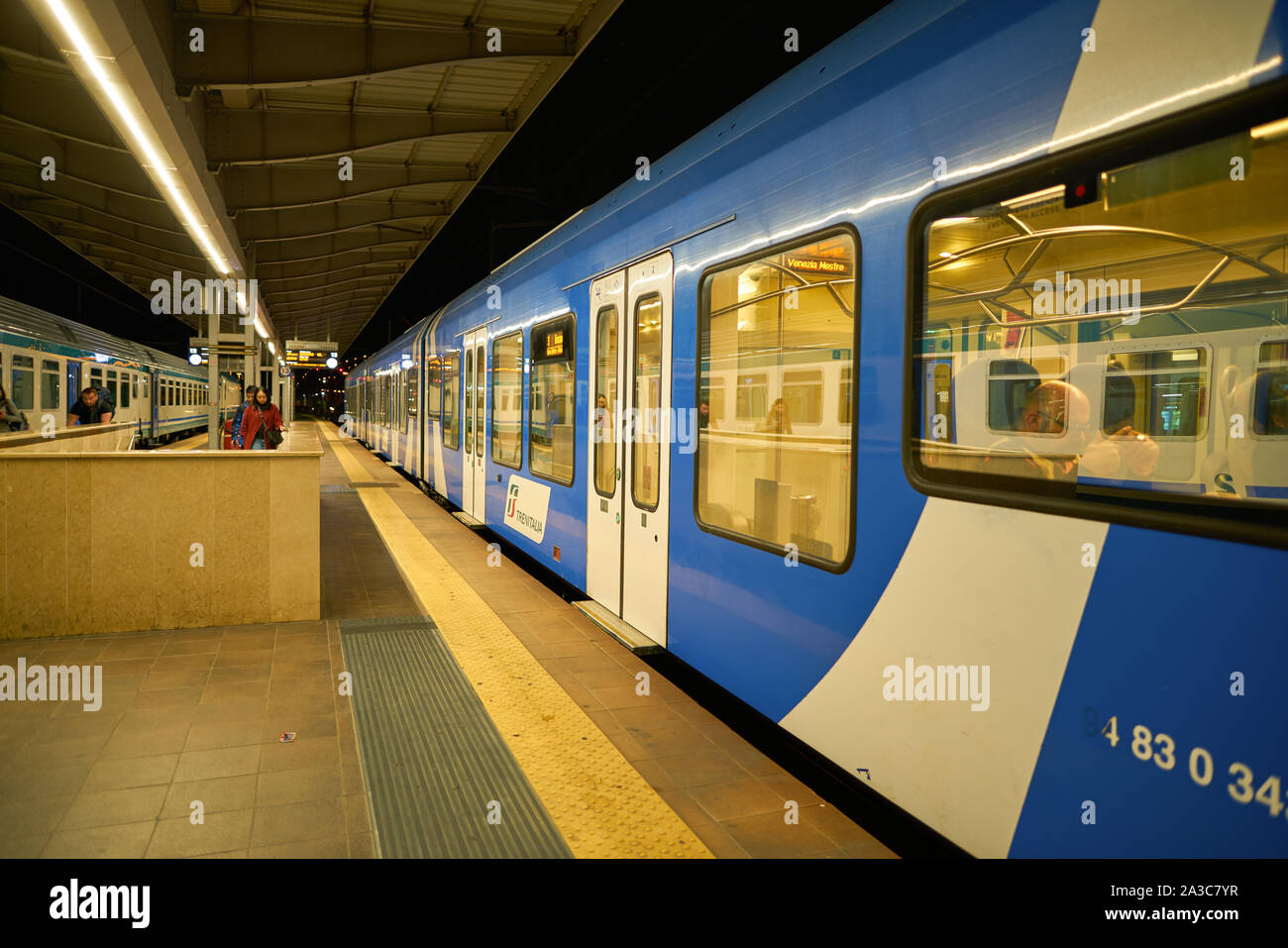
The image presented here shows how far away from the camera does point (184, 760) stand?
3.54 metres

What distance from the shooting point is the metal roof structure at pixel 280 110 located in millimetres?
6273

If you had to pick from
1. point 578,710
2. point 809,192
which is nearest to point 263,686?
point 578,710

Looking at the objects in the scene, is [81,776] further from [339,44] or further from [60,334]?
[60,334]

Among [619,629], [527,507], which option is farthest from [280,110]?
[619,629]

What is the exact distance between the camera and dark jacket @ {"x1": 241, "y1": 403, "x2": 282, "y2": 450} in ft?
30.6

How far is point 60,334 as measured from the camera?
1402 centimetres

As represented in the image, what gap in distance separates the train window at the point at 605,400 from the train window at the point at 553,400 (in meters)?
0.50

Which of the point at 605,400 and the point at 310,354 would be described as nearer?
the point at 605,400

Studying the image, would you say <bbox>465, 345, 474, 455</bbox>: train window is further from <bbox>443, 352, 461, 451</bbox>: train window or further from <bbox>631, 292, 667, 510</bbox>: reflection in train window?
<bbox>631, 292, 667, 510</bbox>: reflection in train window

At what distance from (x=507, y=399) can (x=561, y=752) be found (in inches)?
196
